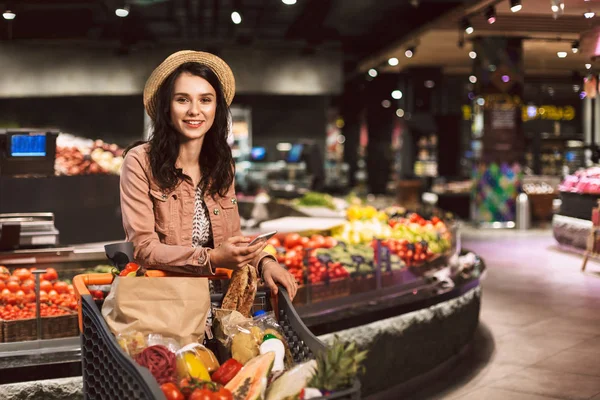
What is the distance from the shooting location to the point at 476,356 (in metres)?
6.08

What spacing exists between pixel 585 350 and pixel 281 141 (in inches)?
486

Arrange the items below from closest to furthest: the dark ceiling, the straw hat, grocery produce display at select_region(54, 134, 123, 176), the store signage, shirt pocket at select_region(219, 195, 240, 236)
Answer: the straw hat
shirt pocket at select_region(219, 195, 240, 236)
grocery produce display at select_region(54, 134, 123, 176)
the dark ceiling
the store signage

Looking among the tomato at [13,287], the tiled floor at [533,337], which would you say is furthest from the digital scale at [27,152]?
the tiled floor at [533,337]

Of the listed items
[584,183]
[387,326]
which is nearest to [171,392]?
[387,326]

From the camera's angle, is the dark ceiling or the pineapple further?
the dark ceiling

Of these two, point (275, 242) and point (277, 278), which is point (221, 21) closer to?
point (275, 242)

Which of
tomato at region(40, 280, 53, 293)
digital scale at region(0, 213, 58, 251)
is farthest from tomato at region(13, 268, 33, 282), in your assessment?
digital scale at region(0, 213, 58, 251)

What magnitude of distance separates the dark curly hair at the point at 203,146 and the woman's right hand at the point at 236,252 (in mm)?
356

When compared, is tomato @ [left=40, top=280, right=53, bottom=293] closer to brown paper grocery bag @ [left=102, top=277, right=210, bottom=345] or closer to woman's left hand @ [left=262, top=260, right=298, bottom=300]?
woman's left hand @ [left=262, top=260, right=298, bottom=300]

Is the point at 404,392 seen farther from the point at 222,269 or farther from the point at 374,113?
the point at 374,113

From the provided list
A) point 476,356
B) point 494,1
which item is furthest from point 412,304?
point 494,1

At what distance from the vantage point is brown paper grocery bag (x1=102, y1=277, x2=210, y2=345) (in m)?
2.13

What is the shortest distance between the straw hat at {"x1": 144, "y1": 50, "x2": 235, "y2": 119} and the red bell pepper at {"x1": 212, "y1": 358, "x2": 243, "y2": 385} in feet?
2.93

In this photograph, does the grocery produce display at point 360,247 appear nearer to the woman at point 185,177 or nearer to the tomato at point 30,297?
the tomato at point 30,297
